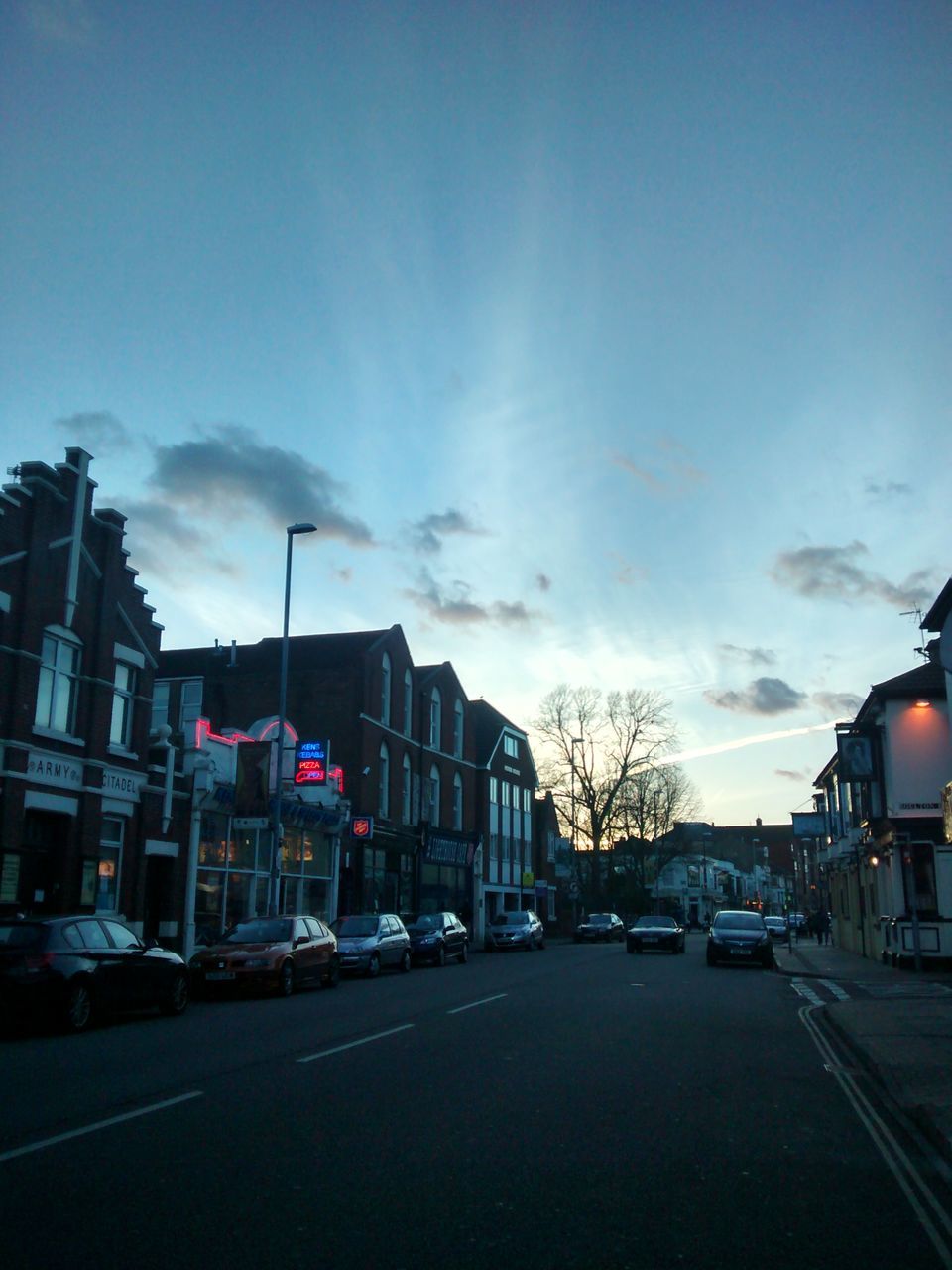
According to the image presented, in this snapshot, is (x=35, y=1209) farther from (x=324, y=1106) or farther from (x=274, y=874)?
(x=274, y=874)

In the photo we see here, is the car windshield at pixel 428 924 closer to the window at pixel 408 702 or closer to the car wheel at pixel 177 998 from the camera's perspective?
the window at pixel 408 702

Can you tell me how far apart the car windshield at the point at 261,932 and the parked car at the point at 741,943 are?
42.2 ft

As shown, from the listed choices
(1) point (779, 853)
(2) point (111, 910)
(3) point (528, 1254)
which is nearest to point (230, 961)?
(2) point (111, 910)

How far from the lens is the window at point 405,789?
45.8 metres

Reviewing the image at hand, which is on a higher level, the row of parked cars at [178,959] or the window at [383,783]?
the window at [383,783]

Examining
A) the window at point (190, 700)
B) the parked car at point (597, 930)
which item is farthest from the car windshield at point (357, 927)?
the parked car at point (597, 930)

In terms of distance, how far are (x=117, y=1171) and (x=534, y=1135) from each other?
110 inches

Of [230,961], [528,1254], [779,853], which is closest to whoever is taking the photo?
[528,1254]

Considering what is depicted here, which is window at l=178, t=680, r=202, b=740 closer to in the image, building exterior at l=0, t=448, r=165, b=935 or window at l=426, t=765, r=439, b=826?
window at l=426, t=765, r=439, b=826

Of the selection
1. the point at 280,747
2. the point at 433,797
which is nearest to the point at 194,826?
the point at 280,747

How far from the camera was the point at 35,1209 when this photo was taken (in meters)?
5.86

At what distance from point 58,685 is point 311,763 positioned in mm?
10594

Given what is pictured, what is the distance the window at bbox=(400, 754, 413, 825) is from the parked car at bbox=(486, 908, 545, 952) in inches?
224

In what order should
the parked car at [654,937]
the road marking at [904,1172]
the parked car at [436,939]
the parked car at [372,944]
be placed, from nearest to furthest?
the road marking at [904,1172], the parked car at [372,944], the parked car at [436,939], the parked car at [654,937]
